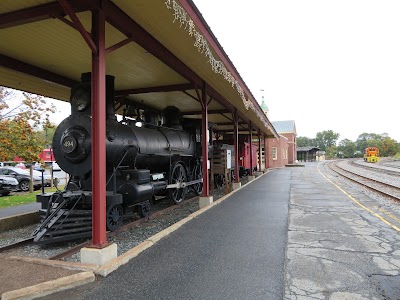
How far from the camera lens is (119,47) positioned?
4746 millimetres

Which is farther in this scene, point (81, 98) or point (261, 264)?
point (81, 98)

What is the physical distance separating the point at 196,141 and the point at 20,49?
675cm

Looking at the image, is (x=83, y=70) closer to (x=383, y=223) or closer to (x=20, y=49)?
(x=20, y=49)

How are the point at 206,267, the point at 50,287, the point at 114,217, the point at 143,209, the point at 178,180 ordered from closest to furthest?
the point at 50,287 → the point at 206,267 → the point at 114,217 → the point at 143,209 → the point at 178,180

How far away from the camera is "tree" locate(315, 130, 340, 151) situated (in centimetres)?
13807

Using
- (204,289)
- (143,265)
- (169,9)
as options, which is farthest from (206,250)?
(169,9)

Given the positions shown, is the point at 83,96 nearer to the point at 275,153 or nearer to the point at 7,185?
the point at 7,185

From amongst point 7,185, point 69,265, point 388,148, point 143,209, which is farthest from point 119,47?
point 388,148

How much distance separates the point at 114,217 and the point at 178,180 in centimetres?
390

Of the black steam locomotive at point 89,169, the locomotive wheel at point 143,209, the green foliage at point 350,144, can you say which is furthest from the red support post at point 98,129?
the green foliage at point 350,144

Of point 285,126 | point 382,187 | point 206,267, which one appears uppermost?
point 285,126

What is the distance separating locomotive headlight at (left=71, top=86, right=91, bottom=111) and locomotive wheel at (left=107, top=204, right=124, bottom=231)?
82.5 inches

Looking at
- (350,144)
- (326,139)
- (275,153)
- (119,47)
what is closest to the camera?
(119,47)

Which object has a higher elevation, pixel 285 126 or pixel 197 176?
pixel 285 126
